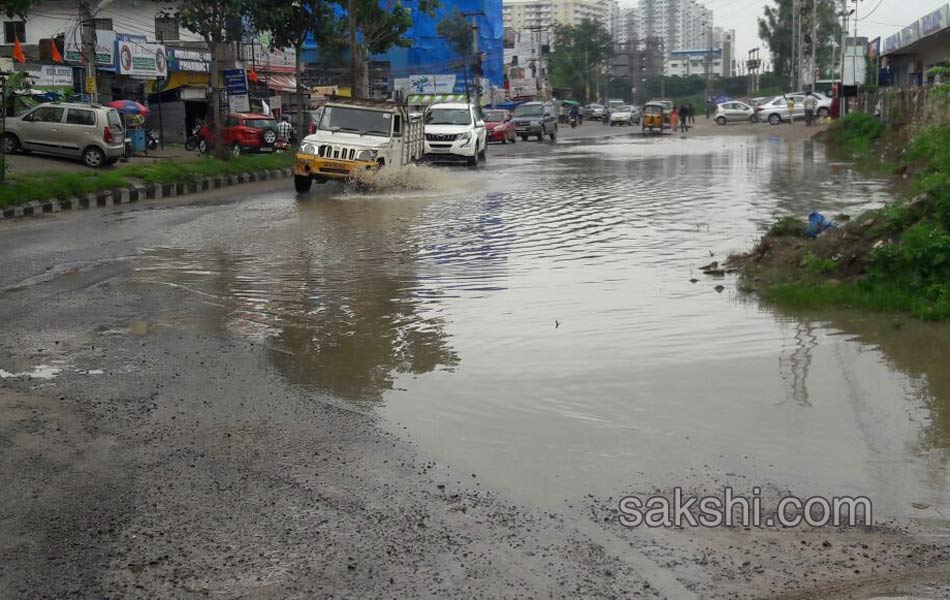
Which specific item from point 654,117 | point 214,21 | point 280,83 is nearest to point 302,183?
point 214,21

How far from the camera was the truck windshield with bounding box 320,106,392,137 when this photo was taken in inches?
873

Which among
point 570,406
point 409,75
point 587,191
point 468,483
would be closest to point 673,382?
point 570,406

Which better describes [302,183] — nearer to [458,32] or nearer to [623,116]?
[458,32]

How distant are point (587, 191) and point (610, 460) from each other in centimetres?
1623

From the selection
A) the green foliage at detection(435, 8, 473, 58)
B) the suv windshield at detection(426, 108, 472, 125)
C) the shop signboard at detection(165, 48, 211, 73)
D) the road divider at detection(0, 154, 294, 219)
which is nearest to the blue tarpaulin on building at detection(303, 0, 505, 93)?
the green foliage at detection(435, 8, 473, 58)

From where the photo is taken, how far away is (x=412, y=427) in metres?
6.08

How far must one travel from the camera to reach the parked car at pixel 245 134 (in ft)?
119

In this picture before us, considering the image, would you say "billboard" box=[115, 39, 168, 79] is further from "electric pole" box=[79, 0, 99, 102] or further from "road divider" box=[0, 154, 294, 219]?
"road divider" box=[0, 154, 294, 219]

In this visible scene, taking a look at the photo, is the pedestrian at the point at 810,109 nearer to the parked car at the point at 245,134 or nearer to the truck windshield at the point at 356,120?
the parked car at the point at 245,134

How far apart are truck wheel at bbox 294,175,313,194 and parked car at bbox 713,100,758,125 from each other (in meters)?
48.9

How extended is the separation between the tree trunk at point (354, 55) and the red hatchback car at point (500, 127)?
9.20 metres

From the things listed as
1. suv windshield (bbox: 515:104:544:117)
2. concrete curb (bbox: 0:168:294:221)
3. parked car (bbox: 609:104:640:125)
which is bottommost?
concrete curb (bbox: 0:168:294:221)

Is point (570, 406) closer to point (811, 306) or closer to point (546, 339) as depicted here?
point (546, 339)

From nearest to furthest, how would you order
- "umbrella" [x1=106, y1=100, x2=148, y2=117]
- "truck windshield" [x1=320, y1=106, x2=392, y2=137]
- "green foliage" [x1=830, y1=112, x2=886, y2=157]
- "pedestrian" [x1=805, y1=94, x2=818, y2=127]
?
"truck windshield" [x1=320, y1=106, x2=392, y2=137], "green foliage" [x1=830, y1=112, x2=886, y2=157], "umbrella" [x1=106, y1=100, x2=148, y2=117], "pedestrian" [x1=805, y1=94, x2=818, y2=127]
